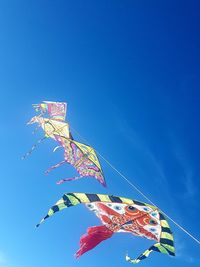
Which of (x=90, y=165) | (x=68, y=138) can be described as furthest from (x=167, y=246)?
(x=68, y=138)

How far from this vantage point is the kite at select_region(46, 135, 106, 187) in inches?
729

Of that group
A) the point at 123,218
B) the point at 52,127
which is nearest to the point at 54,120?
the point at 52,127

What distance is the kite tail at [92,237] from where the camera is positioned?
10.5 m

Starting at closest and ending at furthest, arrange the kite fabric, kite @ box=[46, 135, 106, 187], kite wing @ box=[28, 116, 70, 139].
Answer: the kite fabric → kite @ box=[46, 135, 106, 187] → kite wing @ box=[28, 116, 70, 139]

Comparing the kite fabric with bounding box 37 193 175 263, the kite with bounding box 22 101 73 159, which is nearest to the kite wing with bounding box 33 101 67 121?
the kite with bounding box 22 101 73 159

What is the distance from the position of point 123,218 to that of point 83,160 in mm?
7503

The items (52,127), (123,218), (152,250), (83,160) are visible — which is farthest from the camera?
(52,127)

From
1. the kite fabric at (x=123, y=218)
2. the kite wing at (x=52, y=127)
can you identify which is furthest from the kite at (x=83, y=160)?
the kite fabric at (x=123, y=218)

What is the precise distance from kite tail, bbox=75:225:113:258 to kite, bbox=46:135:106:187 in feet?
23.4

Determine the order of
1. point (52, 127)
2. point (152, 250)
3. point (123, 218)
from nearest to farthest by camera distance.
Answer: point (152, 250)
point (123, 218)
point (52, 127)

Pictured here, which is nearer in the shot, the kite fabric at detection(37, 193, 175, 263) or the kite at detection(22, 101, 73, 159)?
the kite fabric at detection(37, 193, 175, 263)

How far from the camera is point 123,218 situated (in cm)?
1182

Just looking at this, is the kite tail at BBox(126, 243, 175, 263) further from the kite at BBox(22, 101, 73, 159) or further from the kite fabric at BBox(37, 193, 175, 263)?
the kite at BBox(22, 101, 73, 159)

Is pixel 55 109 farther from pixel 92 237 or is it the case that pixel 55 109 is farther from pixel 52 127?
pixel 92 237
